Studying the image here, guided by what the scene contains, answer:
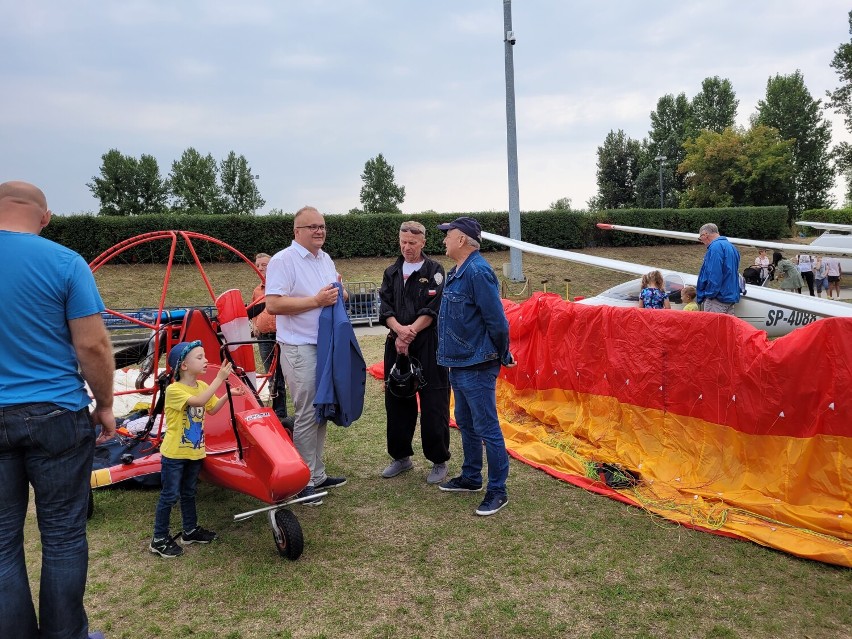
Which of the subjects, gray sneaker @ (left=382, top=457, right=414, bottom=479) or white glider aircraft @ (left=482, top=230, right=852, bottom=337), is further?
white glider aircraft @ (left=482, top=230, right=852, bottom=337)

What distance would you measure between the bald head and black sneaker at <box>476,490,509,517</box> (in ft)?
9.80

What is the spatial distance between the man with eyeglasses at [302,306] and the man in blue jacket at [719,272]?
5814 mm

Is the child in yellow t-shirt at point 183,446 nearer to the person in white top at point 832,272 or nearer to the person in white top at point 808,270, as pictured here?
the person in white top at point 808,270

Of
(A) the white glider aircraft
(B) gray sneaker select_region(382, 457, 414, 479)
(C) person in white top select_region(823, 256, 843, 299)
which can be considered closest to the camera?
(B) gray sneaker select_region(382, 457, 414, 479)

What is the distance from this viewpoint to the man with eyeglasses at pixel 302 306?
12.5ft

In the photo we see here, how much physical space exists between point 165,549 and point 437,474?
1983 mm

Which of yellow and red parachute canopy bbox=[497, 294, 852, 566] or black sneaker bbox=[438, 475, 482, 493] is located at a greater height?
yellow and red parachute canopy bbox=[497, 294, 852, 566]

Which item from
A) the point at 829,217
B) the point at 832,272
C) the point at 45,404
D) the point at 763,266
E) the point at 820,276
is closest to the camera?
the point at 45,404

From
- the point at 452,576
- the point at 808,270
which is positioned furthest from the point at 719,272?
the point at 808,270

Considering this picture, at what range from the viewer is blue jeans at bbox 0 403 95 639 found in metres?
2.01

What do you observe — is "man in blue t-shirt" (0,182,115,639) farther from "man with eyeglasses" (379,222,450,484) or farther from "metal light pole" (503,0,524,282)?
"metal light pole" (503,0,524,282)

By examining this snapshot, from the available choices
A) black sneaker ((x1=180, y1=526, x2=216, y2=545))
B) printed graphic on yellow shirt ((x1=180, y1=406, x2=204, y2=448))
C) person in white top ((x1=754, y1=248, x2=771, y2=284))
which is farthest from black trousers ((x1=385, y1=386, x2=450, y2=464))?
person in white top ((x1=754, y1=248, x2=771, y2=284))

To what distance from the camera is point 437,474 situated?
443 cm

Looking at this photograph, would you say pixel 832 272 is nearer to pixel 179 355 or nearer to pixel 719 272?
pixel 719 272
